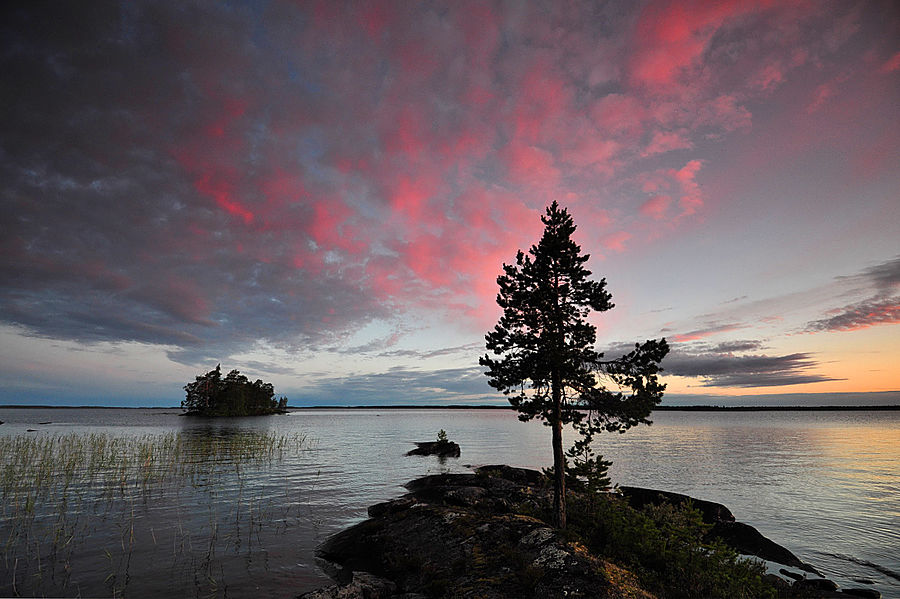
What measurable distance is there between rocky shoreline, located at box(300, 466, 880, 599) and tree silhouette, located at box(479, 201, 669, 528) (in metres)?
4.38

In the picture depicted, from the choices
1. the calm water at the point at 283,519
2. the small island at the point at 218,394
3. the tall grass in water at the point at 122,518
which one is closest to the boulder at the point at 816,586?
the calm water at the point at 283,519

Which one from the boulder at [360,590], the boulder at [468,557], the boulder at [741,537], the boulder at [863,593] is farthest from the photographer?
the boulder at [741,537]

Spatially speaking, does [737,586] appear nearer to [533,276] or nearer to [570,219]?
[533,276]

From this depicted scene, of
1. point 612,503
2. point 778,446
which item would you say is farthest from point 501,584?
point 778,446

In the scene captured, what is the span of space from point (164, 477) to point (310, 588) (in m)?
27.9

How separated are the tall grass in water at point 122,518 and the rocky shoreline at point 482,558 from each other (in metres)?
5.62

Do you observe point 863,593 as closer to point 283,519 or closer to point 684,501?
point 684,501

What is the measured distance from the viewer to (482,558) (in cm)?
1416

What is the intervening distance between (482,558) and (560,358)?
332 inches

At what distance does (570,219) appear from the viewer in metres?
20.4

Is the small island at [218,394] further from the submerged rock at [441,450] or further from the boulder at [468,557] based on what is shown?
the boulder at [468,557]

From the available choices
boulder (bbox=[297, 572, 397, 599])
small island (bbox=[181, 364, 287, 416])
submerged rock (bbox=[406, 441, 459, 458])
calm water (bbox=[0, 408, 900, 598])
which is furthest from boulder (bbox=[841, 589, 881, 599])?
small island (bbox=[181, 364, 287, 416])

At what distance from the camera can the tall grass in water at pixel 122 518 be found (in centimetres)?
1580

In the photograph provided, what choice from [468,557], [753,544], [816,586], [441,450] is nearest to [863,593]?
[816,586]
